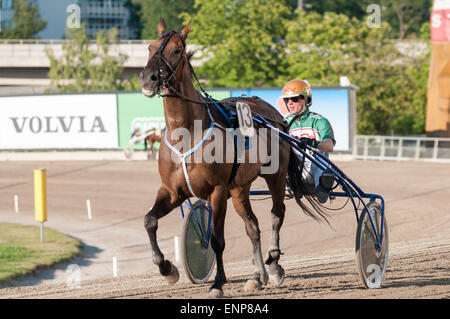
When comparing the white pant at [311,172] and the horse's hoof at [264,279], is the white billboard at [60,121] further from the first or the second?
the horse's hoof at [264,279]

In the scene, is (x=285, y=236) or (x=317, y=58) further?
(x=317, y=58)

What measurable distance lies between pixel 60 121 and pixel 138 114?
12.8 ft

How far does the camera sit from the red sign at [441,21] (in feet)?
92.7

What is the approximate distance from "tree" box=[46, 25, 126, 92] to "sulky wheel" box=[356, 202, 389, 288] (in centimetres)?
4512

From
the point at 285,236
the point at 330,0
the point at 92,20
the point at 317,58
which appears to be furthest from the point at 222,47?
the point at 92,20

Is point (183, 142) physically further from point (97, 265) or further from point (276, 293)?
point (97, 265)

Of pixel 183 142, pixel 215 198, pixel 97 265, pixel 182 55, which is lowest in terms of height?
pixel 97 265

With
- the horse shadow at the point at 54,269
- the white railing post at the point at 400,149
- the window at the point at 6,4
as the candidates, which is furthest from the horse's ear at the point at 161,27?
the window at the point at 6,4

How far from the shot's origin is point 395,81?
125 feet

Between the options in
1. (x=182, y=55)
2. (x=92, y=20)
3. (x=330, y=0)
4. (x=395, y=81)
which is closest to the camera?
(x=182, y=55)

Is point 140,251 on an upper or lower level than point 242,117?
lower

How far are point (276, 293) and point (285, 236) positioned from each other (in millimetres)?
8694

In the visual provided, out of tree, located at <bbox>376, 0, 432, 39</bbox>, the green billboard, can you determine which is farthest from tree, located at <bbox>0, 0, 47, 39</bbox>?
the green billboard

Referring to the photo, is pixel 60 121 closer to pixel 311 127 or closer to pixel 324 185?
pixel 311 127
